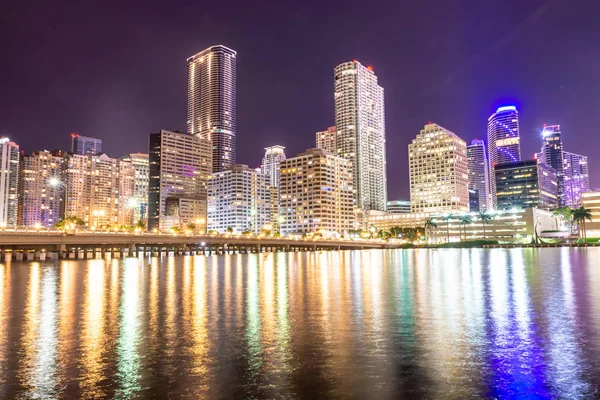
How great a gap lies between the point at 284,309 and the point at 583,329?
52.8ft

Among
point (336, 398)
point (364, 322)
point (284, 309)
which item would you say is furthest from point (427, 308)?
point (336, 398)

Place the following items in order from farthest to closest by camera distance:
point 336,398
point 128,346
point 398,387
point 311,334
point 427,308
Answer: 1. point 427,308
2. point 311,334
3. point 128,346
4. point 398,387
5. point 336,398

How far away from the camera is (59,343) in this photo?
20406 millimetres

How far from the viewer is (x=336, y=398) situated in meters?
13.2

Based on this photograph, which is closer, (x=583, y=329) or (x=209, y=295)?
(x=583, y=329)

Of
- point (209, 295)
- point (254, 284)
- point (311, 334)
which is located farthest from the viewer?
point (254, 284)

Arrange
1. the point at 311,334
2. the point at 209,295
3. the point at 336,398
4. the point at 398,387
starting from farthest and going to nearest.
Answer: the point at 209,295, the point at 311,334, the point at 398,387, the point at 336,398

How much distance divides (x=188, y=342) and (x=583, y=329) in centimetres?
1826

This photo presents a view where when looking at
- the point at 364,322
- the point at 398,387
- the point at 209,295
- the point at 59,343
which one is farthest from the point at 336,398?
the point at 209,295

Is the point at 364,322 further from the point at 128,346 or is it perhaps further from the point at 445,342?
the point at 128,346

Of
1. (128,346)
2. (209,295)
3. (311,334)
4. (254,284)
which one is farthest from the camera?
(254,284)

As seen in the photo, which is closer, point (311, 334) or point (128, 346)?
point (128, 346)

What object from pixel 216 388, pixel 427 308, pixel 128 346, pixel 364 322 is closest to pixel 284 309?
pixel 364 322

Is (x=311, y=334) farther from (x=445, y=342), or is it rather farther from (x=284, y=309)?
(x=284, y=309)
